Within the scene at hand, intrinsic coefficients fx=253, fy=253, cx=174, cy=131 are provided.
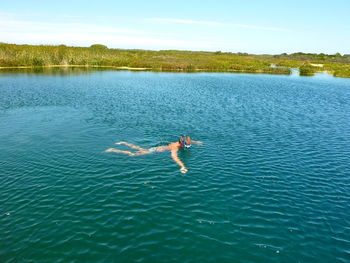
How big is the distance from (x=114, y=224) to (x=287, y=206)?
12.1m

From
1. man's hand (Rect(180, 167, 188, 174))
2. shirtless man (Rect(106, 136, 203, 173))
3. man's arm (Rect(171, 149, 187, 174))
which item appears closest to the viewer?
man's hand (Rect(180, 167, 188, 174))

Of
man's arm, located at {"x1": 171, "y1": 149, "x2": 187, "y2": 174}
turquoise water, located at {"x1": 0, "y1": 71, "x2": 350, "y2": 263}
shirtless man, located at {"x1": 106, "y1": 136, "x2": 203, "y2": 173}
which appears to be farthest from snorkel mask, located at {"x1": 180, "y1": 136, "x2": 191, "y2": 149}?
man's arm, located at {"x1": 171, "y1": 149, "x2": 187, "y2": 174}

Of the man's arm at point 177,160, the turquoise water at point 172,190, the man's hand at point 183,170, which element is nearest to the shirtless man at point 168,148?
the man's arm at point 177,160

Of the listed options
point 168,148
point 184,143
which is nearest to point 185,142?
point 184,143

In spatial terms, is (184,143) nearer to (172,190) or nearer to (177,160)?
(177,160)

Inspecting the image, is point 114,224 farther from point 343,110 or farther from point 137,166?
point 343,110

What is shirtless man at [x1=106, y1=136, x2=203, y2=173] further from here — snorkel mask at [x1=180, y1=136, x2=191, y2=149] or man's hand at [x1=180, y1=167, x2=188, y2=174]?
man's hand at [x1=180, y1=167, x2=188, y2=174]

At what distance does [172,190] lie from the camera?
1975 cm

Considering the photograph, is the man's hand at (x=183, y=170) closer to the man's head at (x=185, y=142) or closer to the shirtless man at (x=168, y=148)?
the shirtless man at (x=168, y=148)

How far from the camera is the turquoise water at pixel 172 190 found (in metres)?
14.2

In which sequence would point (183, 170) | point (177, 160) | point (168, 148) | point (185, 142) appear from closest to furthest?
point (183, 170) < point (177, 160) < point (185, 142) < point (168, 148)

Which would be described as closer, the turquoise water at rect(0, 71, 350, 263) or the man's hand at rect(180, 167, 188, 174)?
the turquoise water at rect(0, 71, 350, 263)

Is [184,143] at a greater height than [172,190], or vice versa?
[184,143]

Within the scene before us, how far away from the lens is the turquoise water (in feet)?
46.5
